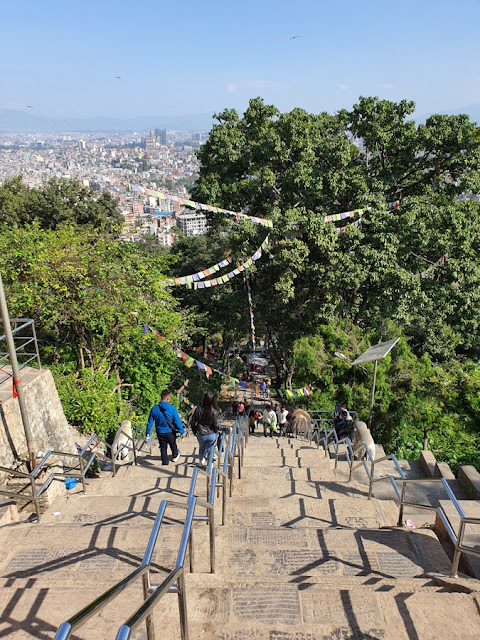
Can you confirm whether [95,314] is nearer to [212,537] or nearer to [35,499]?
[35,499]

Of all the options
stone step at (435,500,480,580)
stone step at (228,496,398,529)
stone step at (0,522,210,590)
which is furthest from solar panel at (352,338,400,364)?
stone step at (0,522,210,590)

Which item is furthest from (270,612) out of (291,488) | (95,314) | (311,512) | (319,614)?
(95,314)

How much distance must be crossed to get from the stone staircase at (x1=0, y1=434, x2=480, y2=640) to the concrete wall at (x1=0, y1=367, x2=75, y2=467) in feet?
3.21

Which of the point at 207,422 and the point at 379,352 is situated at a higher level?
the point at 207,422

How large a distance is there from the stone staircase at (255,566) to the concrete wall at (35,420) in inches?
38.6

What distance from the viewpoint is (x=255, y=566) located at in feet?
Answer: 14.0

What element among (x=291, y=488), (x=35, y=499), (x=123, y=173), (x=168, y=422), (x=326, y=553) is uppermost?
(x=123, y=173)

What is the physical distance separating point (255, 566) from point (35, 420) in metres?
3.96

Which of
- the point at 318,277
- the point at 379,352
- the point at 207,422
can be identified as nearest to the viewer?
the point at 207,422

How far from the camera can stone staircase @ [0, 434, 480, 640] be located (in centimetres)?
316

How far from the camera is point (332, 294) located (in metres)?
14.9

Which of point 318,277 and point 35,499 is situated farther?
point 318,277

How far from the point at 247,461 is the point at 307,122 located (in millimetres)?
12137

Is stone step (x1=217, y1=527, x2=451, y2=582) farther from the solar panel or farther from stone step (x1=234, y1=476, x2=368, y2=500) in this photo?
the solar panel
